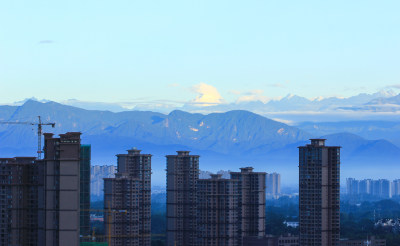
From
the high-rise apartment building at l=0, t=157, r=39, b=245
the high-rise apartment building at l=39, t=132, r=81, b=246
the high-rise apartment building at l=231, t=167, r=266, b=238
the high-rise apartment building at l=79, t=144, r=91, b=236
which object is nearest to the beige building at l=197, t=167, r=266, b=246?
the high-rise apartment building at l=231, t=167, r=266, b=238

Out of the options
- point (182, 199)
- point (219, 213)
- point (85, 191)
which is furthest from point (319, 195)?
point (85, 191)

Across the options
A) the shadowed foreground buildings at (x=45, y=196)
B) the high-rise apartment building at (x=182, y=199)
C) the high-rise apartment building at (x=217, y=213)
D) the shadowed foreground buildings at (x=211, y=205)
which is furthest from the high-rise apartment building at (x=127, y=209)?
the shadowed foreground buildings at (x=45, y=196)

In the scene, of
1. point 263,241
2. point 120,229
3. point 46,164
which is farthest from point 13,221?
point 263,241

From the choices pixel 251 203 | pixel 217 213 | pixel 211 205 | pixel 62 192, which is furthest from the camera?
pixel 251 203

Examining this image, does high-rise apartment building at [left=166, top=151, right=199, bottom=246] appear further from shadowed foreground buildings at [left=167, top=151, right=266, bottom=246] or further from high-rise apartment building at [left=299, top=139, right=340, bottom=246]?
high-rise apartment building at [left=299, top=139, right=340, bottom=246]

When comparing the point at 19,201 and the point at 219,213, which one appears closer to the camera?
the point at 19,201

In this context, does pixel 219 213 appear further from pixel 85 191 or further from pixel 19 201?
pixel 19 201
